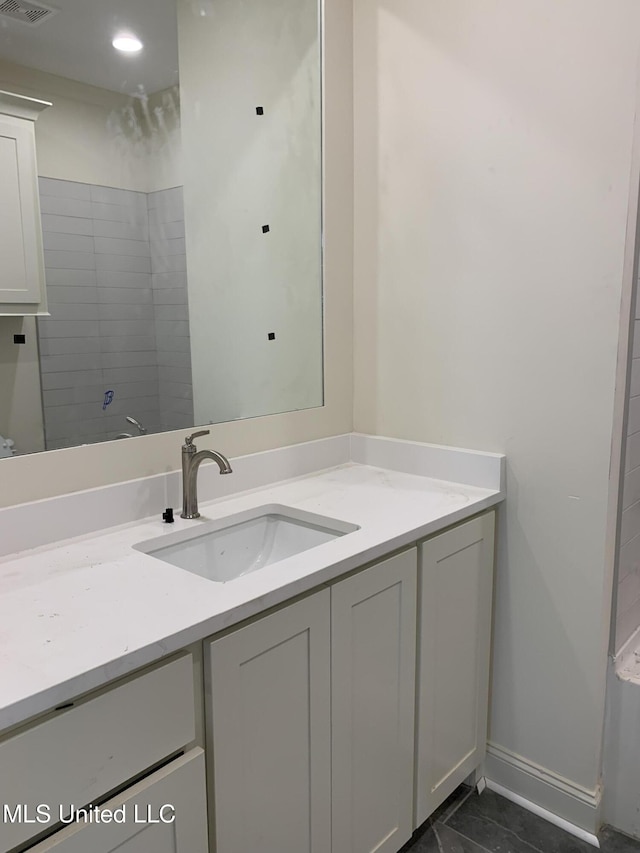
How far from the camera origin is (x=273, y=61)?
1.96 meters

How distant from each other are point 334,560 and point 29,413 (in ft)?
2.36

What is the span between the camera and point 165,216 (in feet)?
5.46

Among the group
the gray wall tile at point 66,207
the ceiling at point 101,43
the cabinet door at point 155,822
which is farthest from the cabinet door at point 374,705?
the ceiling at point 101,43

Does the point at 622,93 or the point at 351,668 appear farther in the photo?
the point at 622,93

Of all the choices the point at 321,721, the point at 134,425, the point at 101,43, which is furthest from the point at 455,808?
the point at 101,43

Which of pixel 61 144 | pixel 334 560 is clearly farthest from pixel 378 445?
pixel 61 144

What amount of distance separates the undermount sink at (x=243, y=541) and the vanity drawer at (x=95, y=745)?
0.45m

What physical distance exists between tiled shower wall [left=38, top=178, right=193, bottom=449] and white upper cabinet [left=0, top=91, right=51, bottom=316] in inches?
1.0

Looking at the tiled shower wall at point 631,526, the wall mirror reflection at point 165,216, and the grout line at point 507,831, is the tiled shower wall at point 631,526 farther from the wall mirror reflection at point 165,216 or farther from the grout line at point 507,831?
the wall mirror reflection at point 165,216

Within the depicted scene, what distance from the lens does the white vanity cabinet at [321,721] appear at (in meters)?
1.11

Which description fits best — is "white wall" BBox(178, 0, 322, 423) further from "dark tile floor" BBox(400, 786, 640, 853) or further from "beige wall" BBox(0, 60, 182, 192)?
"dark tile floor" BBox(400, 786, 640, 853)

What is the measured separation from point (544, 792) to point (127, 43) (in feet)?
7.31

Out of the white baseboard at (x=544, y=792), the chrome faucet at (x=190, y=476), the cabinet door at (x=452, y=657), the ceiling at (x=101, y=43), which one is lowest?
the white baseboard at (x=544, y=792)

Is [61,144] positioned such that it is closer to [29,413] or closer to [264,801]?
[29,413]
